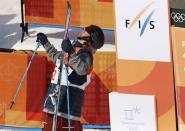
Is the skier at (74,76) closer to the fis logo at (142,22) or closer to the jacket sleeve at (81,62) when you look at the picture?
the jacket sleeve at (81,62)

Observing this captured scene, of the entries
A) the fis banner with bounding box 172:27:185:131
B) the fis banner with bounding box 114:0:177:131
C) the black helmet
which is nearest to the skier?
the black helmet

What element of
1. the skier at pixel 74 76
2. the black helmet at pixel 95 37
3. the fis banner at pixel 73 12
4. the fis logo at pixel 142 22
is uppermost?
the fis banner at pixel 73 12

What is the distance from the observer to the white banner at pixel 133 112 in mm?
4855

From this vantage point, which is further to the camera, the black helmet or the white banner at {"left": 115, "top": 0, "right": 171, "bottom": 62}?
the black helmet

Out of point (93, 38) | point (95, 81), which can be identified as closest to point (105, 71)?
point (95, 81)

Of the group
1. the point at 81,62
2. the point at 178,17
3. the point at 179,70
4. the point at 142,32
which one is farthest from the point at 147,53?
the point at 81,62

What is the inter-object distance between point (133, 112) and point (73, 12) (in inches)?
121

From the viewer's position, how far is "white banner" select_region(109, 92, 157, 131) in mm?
4855

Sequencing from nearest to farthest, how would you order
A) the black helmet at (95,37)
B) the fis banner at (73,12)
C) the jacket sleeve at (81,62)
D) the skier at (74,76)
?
the jacket sleeve at (81,62)
the skier at (74,76)
the black helmet at (95,37)
the fis banner at (73,12)

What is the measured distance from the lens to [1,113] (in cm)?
652

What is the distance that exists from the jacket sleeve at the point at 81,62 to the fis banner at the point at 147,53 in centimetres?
29

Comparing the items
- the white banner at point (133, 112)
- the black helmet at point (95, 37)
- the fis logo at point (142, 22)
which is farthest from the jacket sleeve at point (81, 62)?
the fis logo at point (142, 22)

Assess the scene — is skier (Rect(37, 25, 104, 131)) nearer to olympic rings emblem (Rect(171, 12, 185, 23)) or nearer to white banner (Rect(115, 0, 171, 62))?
white banner (Rect(115, 0, 171, 62))

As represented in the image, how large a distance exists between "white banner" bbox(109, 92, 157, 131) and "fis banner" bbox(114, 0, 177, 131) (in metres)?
0.06
